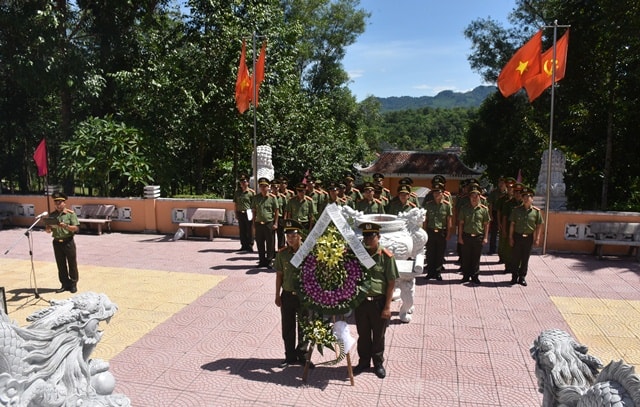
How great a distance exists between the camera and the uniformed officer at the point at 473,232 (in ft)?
27.6

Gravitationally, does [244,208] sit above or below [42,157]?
below

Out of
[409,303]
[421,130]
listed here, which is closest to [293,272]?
[409,303]

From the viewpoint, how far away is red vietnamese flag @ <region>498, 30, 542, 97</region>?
1008 cm

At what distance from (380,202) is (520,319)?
10.2 ft

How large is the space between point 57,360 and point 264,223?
254 inches

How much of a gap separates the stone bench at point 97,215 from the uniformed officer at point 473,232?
9.01 meters

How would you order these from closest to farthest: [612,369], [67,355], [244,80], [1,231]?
[612,369], [67,355], [244,80], [1,231]

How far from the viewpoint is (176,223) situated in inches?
512

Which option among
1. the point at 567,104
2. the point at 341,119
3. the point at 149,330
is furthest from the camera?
the point at 341,119

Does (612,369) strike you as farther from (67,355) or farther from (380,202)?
(380,202)

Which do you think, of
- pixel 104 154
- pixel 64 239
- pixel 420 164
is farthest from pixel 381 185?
pixel 420 164

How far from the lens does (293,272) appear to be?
5.25 meters

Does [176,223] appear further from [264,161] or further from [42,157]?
[42,157]

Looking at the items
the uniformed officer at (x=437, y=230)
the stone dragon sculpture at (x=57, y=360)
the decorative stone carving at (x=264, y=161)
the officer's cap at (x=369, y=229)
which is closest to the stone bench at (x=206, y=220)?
the decorative stone carving at (x=264, y=161)
